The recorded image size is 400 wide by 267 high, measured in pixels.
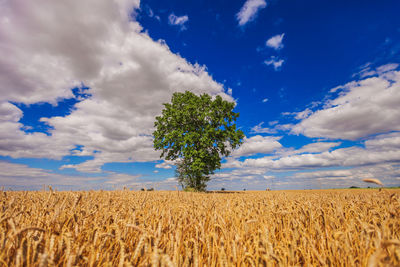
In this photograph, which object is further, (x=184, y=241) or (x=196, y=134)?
(x=196, y=134)

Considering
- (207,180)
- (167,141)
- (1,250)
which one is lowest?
(1,250)

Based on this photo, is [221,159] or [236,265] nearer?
[236,265]

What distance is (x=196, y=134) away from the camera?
2345cm

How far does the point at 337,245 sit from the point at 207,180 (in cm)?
2466

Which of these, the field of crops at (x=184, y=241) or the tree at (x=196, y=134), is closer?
the field of crops at (x=184, y=241)

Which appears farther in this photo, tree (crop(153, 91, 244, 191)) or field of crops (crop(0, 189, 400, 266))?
tree (crop(153, 91, 244, 191))

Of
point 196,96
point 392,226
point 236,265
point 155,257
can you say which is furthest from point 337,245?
point 196,96

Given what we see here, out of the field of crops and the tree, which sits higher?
the tree

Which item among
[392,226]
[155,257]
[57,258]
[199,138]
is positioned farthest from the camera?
[199,138]

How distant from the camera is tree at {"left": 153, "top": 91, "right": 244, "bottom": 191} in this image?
2364 centimetres

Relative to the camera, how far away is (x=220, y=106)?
2605 cm

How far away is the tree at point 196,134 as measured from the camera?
23641 millimetres

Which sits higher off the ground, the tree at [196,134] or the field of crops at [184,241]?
the tree at [196,134]

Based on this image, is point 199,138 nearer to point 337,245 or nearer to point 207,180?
point 207,180
